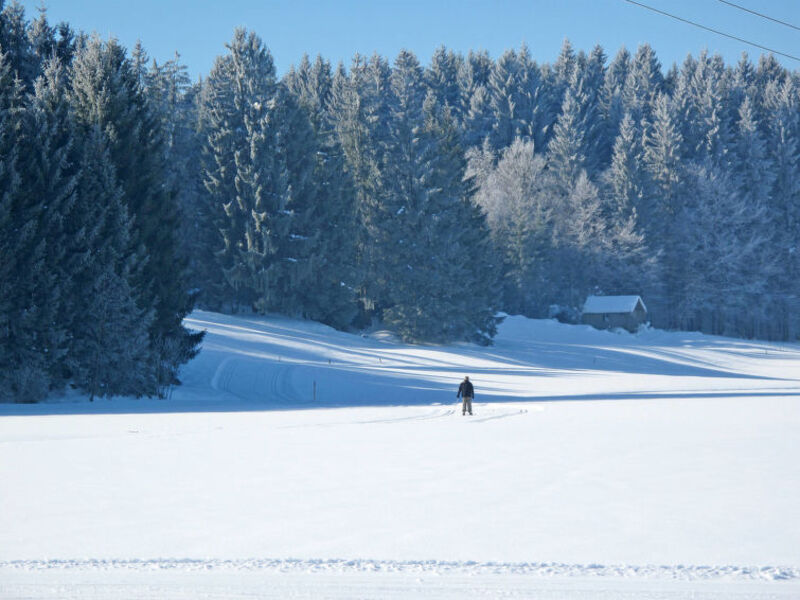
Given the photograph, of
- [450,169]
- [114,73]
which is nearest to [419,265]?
[450,169]

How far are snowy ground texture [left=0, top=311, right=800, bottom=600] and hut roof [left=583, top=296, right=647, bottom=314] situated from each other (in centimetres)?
5049

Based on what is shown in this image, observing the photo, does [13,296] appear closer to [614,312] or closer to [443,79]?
[614,312]

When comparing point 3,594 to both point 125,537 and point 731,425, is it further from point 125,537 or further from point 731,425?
point 731,425

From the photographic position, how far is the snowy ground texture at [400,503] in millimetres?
6316

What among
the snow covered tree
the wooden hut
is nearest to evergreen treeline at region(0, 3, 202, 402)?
the snow covered tree

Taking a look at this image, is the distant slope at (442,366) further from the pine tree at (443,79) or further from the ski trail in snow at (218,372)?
the pine tree at (443,79)

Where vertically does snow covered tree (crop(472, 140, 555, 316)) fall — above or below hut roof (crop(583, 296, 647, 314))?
above

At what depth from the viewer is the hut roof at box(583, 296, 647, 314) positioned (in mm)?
74188

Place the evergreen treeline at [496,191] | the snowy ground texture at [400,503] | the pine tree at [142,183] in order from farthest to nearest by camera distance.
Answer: the evergreen treeline at [496,191]
the pine tree at [142,183]
the snowy ground texture at [400,503]

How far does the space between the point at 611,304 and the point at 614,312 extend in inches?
41.4

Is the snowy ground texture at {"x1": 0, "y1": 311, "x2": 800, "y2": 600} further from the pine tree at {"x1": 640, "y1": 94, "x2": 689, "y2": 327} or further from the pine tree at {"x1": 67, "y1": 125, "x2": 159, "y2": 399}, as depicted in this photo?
the pine tree at {"x1": 640, "y1": 94, "x2": 689, "y2": 327}

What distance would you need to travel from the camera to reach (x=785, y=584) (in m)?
6.16

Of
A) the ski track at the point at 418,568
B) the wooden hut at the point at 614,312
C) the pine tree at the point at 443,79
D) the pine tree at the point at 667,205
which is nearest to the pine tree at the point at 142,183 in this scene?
the ski track at the point at 418,568

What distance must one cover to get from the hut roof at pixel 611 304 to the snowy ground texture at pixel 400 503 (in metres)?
50.5
